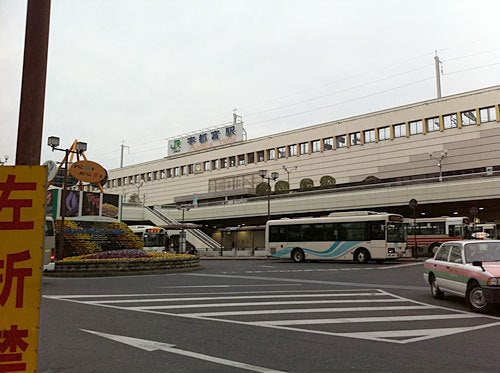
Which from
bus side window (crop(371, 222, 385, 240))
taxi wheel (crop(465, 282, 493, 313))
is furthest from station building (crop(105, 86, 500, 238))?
taxi wheel (crop(465, 282, 493, 313))

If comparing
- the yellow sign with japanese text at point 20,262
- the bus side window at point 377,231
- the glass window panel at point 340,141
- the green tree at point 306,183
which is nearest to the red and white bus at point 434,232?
the bus side window at point 377,231

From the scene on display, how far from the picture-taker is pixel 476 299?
9.94m

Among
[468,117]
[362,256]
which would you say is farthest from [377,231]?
[468,117]

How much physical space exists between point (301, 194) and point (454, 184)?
19302 mm

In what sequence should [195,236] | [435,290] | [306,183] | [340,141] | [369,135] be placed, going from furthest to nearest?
[340,141], [306,183], [369,135], [195,236], [435,290]

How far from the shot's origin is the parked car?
934cm

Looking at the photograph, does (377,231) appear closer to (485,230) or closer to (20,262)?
(485,230)

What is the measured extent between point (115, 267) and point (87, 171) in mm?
20817

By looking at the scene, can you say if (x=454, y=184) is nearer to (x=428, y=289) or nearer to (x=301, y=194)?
(x=301, y=194)

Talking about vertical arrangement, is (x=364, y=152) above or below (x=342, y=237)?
above

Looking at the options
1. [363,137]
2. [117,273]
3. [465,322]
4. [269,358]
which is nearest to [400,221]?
[117,273]

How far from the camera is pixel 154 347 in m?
6.65

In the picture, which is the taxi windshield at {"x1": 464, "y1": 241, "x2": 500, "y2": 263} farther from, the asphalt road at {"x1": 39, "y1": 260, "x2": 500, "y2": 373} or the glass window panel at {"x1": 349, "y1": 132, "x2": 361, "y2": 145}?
the glass window panel at {"x1": 349, "y1": 132, "x2": 361, "y2": 145}

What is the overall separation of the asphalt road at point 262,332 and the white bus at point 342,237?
531 inches
